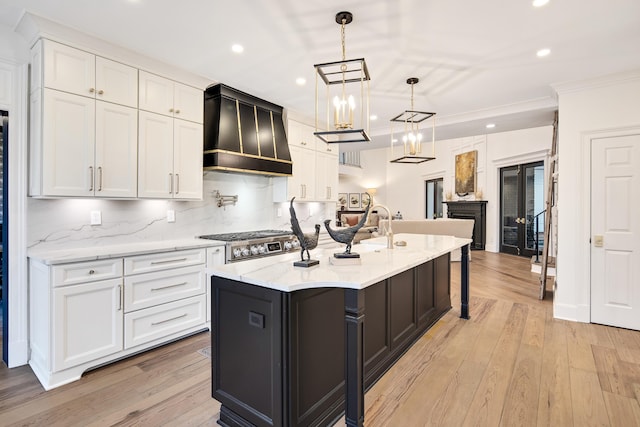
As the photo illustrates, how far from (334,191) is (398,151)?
23.0 ft

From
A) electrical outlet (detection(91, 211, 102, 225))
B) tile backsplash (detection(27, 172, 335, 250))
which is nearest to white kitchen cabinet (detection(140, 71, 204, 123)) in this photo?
tile backsplash (detection(27, 172, 335, 250))

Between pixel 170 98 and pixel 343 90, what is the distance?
1.86 m

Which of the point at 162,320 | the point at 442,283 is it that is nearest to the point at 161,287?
the point at 162,320

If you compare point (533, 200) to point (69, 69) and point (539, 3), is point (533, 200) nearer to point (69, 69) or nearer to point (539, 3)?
point (539, 3)

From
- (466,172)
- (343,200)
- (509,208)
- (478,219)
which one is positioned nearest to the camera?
(509,208)

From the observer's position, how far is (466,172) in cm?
941

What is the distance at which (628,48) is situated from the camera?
2.87m

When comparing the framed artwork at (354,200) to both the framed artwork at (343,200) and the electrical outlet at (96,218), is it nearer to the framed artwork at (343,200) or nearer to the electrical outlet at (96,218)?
the framed artwork at (343,200)

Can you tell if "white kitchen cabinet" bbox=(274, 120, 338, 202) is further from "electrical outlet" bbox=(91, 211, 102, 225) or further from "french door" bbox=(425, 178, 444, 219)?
"french door" bbox=(425, 178, 444, 219)

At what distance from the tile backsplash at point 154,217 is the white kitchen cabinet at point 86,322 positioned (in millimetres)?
625

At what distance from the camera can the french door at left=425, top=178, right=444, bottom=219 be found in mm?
10836

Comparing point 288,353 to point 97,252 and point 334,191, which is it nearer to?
point 97,252

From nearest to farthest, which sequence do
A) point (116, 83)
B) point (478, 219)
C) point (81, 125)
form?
point (81, 125)
point (116, 83)
point (478, 219)

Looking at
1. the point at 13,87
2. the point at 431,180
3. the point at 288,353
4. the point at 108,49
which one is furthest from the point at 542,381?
the point at 431,180
